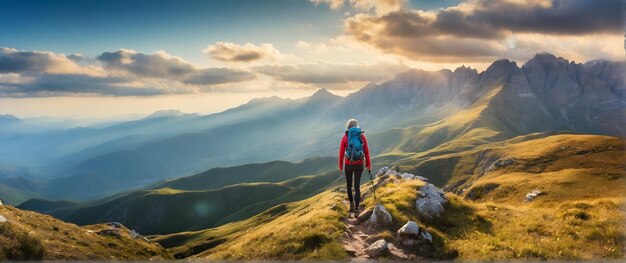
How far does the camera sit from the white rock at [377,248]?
16375 millimetres

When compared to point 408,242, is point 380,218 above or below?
above

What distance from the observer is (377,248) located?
54.4 feet

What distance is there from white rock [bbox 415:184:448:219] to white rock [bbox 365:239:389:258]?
5676mm

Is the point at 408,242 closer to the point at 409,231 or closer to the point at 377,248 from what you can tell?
the point at 409,231

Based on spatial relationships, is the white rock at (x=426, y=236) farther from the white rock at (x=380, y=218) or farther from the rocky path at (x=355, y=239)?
the rocky path at (x=355, y=239)

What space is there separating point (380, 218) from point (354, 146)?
4573 millimetres

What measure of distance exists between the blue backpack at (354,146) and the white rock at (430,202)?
4.54 metres

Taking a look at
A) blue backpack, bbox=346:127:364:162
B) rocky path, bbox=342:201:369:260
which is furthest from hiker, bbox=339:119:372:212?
rocky path, bbox=342:201:369:260

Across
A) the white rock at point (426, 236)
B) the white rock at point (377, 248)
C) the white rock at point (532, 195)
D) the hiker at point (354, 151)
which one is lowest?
the white rock at point (532, 195)

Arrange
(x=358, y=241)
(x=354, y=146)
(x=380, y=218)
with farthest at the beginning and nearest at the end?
(x=354, y=146)
(x=380, y=218)
(x=358, y=241)

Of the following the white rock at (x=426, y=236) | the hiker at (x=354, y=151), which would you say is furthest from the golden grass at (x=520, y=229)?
the hiker at (x=354, y=151)

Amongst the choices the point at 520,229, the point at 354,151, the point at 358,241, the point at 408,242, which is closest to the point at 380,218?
the point at 358,241

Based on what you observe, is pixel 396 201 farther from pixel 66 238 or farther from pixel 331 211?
pixel 66 238

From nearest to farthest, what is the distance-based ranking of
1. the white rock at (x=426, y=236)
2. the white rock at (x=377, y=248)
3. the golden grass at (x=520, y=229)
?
the golden grass at (x=520, y=229) < the white rock at (x=377, y=248) < the white rock at (x=426, y=236)
